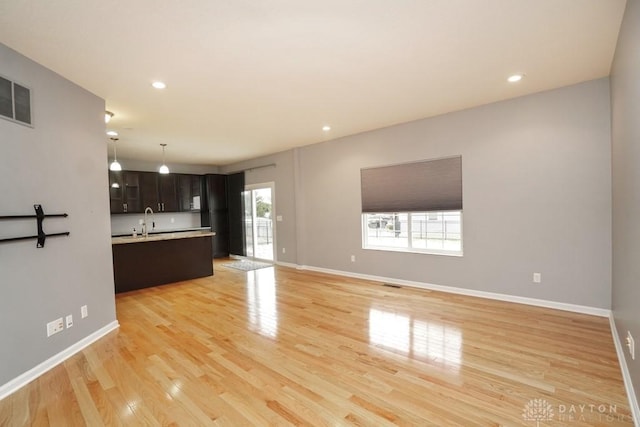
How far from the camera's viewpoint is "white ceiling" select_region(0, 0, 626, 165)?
2.02 metres

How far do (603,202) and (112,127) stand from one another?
6.70 m

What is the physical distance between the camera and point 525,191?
377cm

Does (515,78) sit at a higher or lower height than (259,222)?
higher

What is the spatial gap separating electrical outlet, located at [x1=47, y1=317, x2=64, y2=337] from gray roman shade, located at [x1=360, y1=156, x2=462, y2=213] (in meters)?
4.35

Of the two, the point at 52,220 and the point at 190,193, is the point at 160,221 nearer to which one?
the point at 190,193

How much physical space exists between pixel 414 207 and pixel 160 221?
262 inches

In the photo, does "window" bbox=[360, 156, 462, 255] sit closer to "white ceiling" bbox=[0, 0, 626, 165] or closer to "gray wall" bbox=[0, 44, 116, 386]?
"white ceiling" bbox=[0, 0, 626, 165]

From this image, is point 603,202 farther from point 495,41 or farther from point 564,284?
point 495,41

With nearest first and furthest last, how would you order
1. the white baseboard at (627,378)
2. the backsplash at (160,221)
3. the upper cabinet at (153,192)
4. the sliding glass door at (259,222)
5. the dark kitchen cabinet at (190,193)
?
the white baseboard at (627,378) → the upper cabinet at (153,192) → the backsplash at (160,221) → the sliding glass door at (259,222) → the dark kitchen cabinet at (190,193)

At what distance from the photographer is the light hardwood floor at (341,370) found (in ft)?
6.28

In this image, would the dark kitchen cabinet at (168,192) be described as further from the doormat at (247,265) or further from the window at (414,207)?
the window at (414,207)

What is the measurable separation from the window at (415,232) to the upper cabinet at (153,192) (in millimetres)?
5252

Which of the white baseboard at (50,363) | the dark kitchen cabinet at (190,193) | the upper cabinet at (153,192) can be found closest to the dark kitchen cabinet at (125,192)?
the upper cabinet at (153,192)

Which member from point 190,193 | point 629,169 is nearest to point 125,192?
point 190,193
